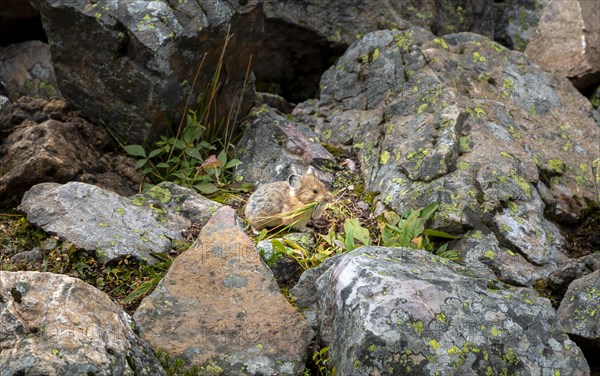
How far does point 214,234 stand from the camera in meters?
7.02

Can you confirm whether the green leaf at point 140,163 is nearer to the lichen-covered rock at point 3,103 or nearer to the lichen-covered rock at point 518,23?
the lichen-covered rock at point 3,103

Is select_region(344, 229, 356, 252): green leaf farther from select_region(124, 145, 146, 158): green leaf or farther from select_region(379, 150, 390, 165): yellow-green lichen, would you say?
select_region(124, 145, 146, 158): green leaf

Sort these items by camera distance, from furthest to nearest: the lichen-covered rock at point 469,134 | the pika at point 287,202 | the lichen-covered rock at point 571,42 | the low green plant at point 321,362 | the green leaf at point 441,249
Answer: the lichen-covered rock at point 571,42 → the pika at point 287,202 → the lichen-covered rock at point 469,134 → the green leaf at point 441,249 → the low green plant at point 321,362

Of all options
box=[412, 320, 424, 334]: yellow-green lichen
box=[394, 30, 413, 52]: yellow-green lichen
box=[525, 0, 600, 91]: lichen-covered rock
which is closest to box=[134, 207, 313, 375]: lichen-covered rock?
box=[412, 320, 424, 334]: yellow-green lichen

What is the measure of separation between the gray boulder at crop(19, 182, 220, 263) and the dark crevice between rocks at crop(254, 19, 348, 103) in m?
3.76

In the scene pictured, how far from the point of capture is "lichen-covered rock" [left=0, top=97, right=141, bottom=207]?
792 centimetres

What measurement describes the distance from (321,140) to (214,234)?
2.77 meters

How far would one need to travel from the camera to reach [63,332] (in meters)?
4.97

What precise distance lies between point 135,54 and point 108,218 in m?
1.82

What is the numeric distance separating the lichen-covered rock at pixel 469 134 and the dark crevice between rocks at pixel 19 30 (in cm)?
339

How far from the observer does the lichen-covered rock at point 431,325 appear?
5629 mm

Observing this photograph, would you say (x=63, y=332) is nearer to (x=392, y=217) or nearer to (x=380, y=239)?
(x=380, y=239)

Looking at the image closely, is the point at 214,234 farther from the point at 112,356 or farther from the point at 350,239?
the point at 112,356

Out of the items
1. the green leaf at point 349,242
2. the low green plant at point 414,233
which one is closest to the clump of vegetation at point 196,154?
the green leaf at point 349,242
